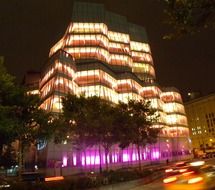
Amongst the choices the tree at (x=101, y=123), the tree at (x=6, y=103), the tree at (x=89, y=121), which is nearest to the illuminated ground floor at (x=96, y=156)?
the tree at (x=101, y=123)

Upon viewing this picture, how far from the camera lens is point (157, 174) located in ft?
128

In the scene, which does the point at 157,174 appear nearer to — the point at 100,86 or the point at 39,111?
the point at 39,111

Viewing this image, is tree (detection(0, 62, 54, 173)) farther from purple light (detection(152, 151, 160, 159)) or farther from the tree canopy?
purple light (detection(152, 151, 160, 159))

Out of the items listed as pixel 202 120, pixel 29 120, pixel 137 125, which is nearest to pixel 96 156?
→ pixel 137 125

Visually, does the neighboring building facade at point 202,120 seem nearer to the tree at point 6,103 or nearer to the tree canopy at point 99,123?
the tree canopy at point 99,123

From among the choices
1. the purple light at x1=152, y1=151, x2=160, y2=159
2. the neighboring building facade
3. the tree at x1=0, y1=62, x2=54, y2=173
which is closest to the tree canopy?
the tree at x1=0, y1=62, x2=54, y2=173

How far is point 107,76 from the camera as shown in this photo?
286 feet

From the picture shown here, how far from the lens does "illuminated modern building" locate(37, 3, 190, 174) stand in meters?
72.8

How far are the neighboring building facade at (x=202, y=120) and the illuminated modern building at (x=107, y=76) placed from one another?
54.0m

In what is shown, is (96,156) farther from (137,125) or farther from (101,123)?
(101,123)

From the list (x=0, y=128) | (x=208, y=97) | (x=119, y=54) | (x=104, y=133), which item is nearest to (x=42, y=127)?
(x=0, y=128)

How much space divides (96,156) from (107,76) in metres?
24.2

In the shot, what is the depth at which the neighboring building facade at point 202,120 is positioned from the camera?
162000mm

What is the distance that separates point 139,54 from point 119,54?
55.0ft
